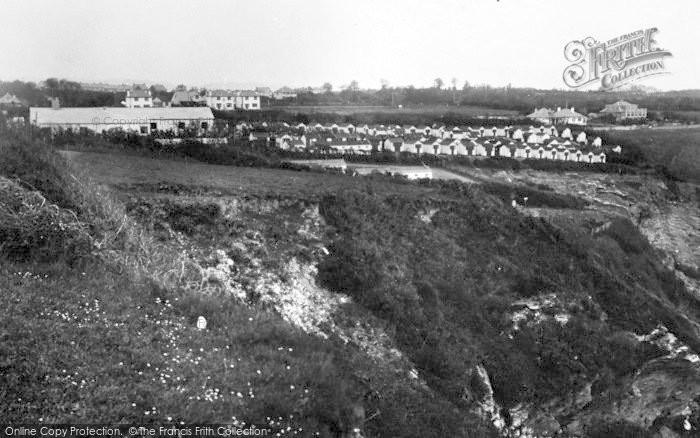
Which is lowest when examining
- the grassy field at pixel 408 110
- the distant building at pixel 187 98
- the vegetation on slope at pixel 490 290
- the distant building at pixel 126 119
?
the vegetation on slope at pixel 490 290

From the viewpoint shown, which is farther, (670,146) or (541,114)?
(541,114)

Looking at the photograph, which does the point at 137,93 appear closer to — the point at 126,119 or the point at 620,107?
the point at 126,119

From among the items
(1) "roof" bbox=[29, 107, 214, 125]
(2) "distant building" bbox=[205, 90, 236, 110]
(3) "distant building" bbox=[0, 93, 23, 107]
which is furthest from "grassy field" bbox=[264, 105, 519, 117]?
(3) "distant building" bbox=[0, 93, 23, 107]

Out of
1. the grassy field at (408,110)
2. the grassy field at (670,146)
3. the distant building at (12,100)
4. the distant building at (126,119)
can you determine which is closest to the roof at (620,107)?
the grassy field at (408,110)

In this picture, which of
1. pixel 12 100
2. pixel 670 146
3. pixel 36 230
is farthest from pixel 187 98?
pixel 36 230

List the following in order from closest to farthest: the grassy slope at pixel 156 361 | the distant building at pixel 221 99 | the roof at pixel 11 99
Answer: the grassy slope at pixel 156 361 → the roof at pixel 11 99 → the distant building at pixel 221 99

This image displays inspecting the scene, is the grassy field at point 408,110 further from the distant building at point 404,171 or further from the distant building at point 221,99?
the distant building at point 404,171

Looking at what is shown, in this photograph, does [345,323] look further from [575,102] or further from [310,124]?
[575,102]

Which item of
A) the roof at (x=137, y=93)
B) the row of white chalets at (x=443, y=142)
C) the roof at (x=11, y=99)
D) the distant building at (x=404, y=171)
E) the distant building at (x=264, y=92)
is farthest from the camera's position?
the distant building at (x=264, y=92)
